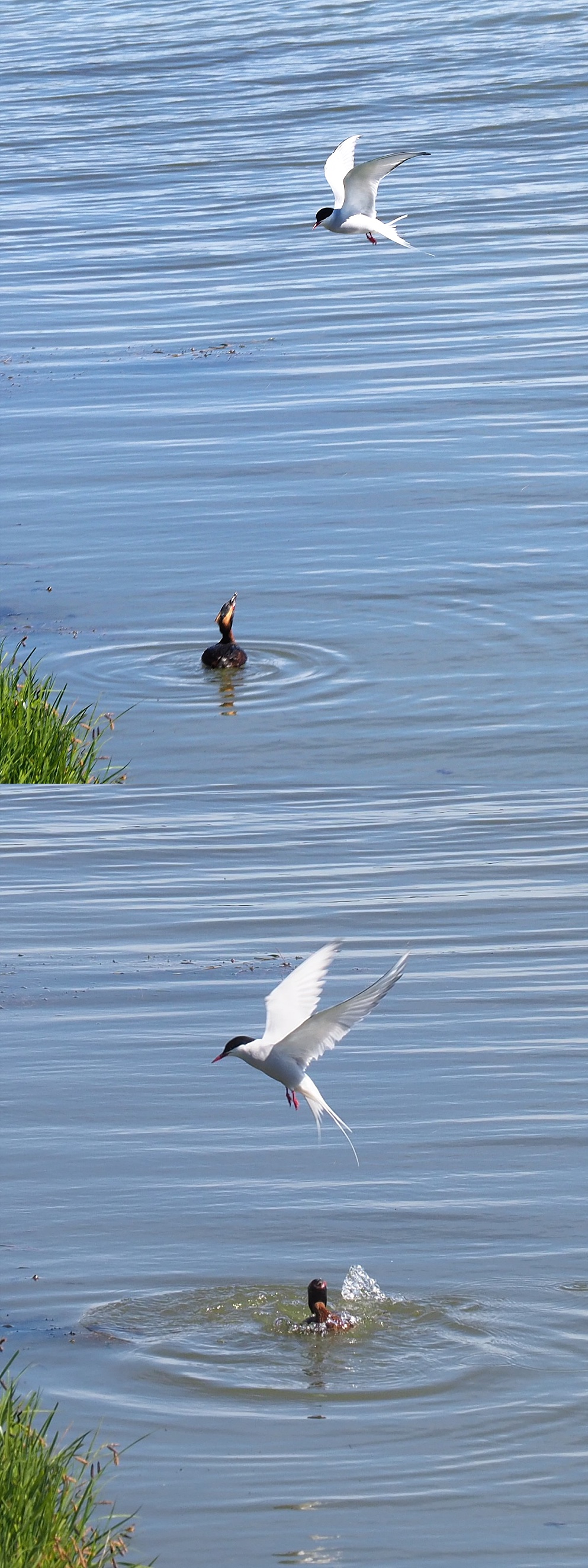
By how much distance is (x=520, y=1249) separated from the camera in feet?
20.3

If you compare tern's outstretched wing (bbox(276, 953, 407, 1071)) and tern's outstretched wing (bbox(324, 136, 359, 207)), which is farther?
tern's outstretched wing (bbox(324, 136, 359, 207))

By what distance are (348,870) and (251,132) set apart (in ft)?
92.1

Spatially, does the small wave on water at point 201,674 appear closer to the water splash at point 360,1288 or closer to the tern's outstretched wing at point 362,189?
the tern's outstretched wing at point 362,189

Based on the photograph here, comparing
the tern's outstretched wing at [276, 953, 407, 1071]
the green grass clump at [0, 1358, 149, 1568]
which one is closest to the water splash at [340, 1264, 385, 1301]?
the tern's outstretched wing at [276, 953, 407, 1071]

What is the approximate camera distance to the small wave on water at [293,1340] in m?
5.76

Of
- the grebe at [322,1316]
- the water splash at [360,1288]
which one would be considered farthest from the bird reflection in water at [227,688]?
the grebe at [322,1316]

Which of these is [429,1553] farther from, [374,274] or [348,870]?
[374,274]

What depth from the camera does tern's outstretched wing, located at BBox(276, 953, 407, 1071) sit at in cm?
515

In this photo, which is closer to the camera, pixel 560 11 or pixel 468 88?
pixel 468 88

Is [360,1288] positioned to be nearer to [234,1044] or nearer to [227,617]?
[234,1044]

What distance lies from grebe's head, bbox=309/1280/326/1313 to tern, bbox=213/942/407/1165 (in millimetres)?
403

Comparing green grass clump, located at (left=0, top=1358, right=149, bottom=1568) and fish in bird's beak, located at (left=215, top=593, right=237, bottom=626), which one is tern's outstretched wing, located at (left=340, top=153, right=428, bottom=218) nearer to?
fish in bird's beak, located at (left=215, top=593, right=237, bottom=626)

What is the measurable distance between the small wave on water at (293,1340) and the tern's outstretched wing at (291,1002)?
2.32ft

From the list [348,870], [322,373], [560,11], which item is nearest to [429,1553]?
[348,870]
